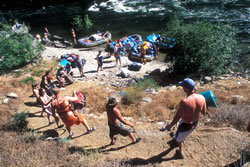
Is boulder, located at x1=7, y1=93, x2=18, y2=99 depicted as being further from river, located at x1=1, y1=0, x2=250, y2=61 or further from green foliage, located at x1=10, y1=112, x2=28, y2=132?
river, located at x1=1, y1=0, x2=250, y2=61

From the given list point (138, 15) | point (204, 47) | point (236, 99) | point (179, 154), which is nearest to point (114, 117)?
point (179, 154)

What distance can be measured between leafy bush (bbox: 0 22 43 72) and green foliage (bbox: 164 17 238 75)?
9.28 metres

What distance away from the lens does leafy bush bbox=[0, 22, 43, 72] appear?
40.7 feet

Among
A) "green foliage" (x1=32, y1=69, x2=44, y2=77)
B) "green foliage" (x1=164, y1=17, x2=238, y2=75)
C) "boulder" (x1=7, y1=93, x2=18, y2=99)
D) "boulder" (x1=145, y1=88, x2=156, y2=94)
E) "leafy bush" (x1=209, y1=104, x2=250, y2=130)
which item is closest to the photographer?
"leafy bush" (x1=209, y1=104, x2=250, y2=130)

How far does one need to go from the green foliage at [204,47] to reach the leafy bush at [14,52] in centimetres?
928

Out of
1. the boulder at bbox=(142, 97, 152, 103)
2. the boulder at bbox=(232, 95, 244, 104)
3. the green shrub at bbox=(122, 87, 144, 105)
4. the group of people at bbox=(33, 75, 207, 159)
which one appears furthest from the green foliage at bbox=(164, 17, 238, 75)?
the group of people at bbox=(33, 75, 207, 159)

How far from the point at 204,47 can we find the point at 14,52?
1152cm

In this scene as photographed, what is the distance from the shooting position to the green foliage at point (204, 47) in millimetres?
11281

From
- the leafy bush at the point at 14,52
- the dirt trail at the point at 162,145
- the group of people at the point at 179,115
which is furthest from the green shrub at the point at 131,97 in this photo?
the leafy bush at the point at 14,52

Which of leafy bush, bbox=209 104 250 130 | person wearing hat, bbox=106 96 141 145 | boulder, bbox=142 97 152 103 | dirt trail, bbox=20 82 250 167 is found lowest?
boulder, bbox=142 97 152 103

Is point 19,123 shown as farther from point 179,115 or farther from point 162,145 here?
point 179,115

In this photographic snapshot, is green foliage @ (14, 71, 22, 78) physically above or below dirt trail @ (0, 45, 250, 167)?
above

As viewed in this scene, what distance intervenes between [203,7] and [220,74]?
63.5ft

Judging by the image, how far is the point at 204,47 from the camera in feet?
37.3
